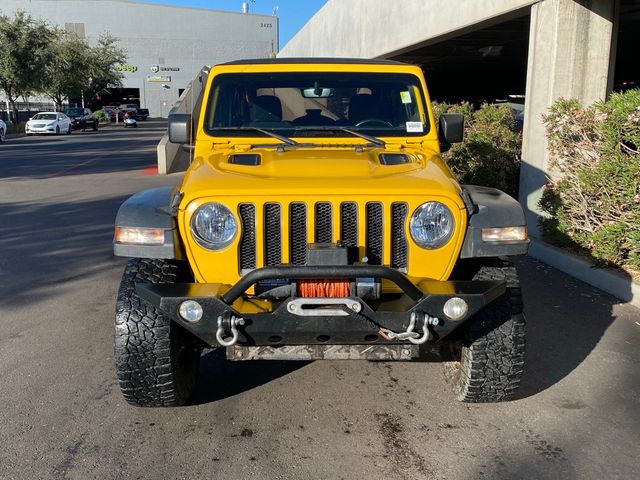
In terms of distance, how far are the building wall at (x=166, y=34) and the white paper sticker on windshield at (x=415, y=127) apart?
72.2 m

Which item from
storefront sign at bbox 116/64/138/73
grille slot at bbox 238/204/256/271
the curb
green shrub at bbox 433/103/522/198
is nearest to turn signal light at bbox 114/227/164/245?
grille slot at bbox 238/204/256/271

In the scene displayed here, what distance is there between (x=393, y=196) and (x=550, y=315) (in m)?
2.93

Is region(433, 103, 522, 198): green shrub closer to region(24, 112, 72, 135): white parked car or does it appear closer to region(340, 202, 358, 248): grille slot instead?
region(340, 202, 358, 248): grille slot

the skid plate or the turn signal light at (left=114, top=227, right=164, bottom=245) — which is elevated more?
the turn signal light at (left=114, top=227, right=164, bottom=245)

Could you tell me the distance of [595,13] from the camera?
803 cm

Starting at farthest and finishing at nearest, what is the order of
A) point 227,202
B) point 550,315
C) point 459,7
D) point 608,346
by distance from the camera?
point 459,7
point 550,315
point 608,346
point 227,202

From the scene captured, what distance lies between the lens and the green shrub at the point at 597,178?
6262mm

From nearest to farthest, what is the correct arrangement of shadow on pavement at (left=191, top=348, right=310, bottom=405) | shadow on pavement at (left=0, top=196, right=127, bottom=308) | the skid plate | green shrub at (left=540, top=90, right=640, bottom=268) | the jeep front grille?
the jeep front grille, the skid plate, shadow on pavement at (left=191, top=348, right=310, bottom=405), green shrub at (left=540, top=90, right=640, bottom=268), shadow on pavement at (left=0, top=196, right=127, bottom=308)

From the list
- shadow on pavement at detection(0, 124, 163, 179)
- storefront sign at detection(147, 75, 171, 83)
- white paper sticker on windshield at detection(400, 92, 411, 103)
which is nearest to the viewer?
white paper sticker on windshield at detection(400, 92, 411, 103)

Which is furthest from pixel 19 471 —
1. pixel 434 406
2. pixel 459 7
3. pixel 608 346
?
pixel 459 7

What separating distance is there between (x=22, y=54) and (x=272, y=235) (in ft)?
133

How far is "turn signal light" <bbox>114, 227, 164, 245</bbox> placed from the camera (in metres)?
3.48

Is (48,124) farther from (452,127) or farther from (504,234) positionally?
(504,234)

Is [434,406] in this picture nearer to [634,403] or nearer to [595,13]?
[634,403]
